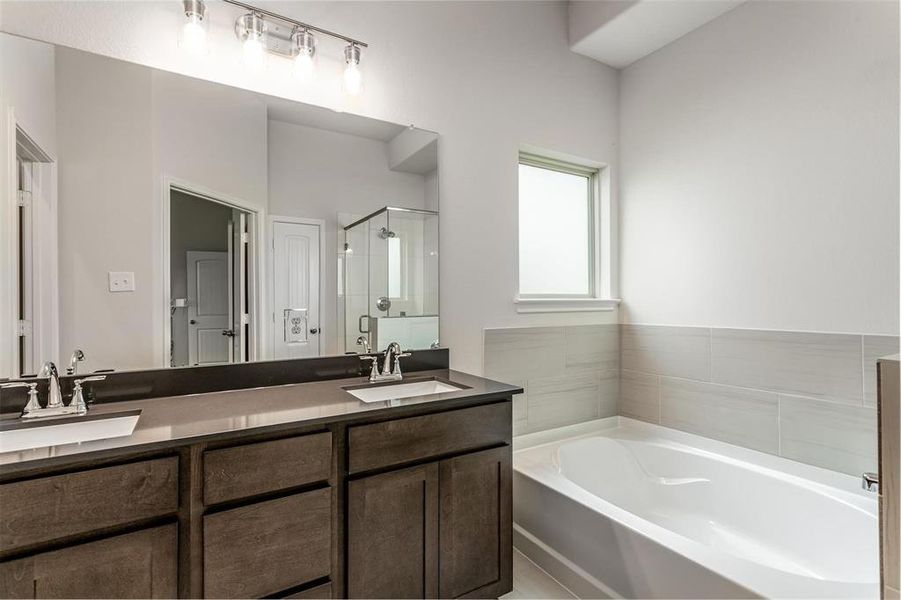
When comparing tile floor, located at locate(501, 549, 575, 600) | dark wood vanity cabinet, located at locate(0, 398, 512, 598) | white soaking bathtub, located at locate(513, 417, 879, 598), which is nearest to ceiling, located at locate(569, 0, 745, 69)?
dark wood vanity cabinet, located at locate(0, 398, 512, 598)

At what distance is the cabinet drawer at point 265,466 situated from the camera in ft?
3.89

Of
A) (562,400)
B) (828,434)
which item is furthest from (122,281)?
(828,434)

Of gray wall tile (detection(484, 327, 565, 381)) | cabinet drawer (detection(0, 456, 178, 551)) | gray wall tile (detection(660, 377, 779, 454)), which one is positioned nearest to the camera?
cabinet drawer (detection(0, 456, 178, 551))

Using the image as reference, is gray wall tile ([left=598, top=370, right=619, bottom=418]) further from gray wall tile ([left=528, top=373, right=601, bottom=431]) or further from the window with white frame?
the window with white frame

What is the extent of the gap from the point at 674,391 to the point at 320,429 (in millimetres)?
2046

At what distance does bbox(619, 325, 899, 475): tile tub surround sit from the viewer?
1849 millimetres

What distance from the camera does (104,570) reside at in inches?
42.1

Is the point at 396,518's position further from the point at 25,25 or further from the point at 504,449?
the point at 25,25

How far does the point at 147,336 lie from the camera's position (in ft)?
5.16

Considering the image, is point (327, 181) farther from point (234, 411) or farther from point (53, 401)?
point (53, 401)

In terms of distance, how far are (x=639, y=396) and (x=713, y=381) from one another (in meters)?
0.47

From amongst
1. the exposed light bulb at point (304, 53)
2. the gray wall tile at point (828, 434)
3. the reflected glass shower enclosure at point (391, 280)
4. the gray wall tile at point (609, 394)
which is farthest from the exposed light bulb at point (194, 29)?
the gray wall tile at point (828, 434)

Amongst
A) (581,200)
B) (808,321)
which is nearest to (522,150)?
(581,200)

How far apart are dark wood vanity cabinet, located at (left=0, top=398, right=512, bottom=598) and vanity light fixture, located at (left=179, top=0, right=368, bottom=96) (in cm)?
139
